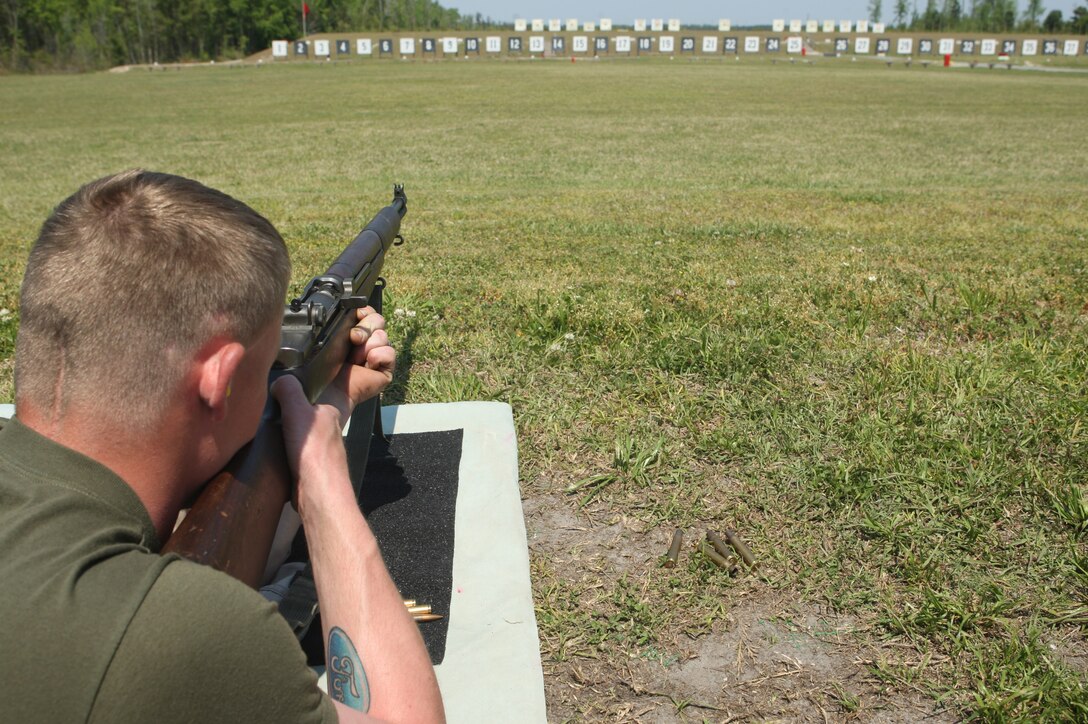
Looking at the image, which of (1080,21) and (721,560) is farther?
(1080,21)

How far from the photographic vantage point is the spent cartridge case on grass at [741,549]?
115 inches

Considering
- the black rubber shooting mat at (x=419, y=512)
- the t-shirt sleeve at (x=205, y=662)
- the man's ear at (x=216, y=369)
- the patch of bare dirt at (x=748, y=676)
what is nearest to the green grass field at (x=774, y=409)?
the patch of bare dirt at (x=748, y=676)

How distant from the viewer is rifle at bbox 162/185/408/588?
4.71 ft

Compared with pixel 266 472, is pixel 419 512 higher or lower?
lower

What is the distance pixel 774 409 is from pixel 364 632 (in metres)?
2.81

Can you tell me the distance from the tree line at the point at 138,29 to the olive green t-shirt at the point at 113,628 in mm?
68937

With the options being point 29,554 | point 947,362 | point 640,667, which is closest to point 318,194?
point 947,362

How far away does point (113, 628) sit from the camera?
108 centimetres

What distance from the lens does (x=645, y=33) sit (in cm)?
9244

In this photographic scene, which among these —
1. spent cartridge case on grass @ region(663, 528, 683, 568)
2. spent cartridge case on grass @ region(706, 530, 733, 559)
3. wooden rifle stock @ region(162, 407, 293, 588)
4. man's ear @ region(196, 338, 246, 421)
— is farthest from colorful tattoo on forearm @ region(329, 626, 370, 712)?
spent cartridge case on grass @ region(706, 530, 733, 559)

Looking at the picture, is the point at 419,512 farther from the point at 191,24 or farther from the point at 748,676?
the point at 191,24

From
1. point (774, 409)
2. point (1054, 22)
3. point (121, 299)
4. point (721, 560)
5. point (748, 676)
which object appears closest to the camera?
point (121, 299)

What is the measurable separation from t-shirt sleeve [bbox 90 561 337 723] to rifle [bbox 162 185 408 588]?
213 mm

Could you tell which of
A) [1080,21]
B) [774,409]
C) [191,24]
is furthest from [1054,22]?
[774,409]
